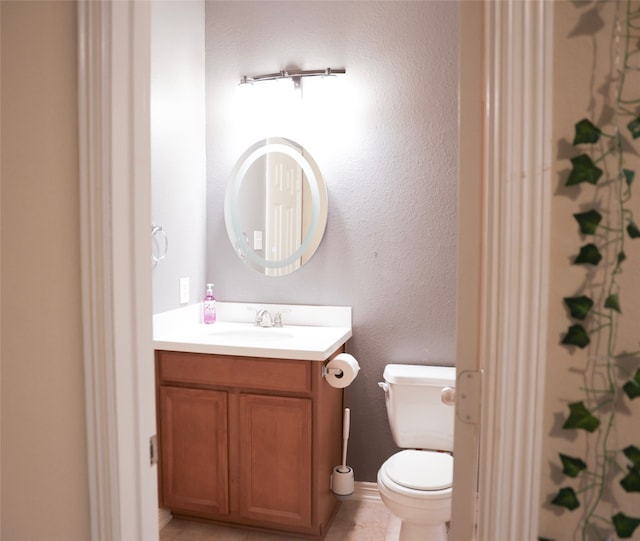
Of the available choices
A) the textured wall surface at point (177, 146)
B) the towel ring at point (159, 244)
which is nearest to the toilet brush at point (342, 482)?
the textured wall surface at point (177, 146)

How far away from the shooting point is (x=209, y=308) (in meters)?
2.86

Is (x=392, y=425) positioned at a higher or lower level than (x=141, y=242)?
lower

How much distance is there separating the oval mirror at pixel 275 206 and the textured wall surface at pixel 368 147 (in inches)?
2.3

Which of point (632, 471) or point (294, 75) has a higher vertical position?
point (294, 75)

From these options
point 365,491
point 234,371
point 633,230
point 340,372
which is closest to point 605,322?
point 633,230

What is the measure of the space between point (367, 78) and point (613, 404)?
7.39ft

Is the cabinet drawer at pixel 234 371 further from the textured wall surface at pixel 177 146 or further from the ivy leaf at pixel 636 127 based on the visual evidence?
the ivy leaf at pixel 636 127

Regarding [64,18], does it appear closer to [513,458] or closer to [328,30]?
[513,458]

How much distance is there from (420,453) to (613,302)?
1689 millimetres

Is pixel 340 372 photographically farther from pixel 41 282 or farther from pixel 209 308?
pixel 41 282

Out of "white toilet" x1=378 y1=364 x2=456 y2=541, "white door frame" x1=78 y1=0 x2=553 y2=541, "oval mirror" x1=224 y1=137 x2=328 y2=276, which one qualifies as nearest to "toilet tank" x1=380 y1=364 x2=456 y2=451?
"white toilet" x1=378 y1=364 x2=456 y2=541

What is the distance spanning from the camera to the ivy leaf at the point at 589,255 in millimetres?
790

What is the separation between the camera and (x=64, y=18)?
95cm

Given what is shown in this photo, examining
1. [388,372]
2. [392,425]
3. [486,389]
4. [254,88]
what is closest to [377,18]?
[254,88]
